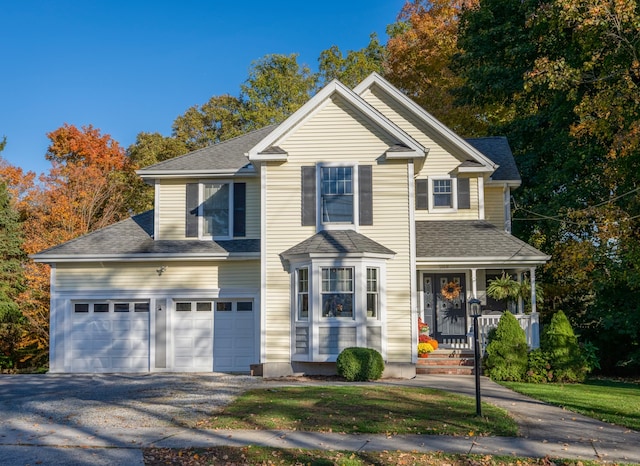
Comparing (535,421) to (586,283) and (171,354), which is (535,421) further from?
(586,283)

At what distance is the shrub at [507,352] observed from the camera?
1620cm

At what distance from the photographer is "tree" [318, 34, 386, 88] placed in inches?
1552

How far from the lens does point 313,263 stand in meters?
16.1

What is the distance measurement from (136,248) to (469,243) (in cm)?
963

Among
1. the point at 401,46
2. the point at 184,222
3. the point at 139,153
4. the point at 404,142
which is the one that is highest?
the point at 401,46

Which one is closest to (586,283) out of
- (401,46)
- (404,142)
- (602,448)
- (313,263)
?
(404,142)

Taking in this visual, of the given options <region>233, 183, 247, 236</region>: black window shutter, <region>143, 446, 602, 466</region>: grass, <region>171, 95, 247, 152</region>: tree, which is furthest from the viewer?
<region>171, 95, 247, 152</region>: tree

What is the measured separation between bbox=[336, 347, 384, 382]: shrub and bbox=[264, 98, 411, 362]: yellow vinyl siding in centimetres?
169

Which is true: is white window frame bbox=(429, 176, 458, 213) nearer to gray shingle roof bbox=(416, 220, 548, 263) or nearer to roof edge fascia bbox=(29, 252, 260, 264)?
gray shingle roof bbox=(416, 220, 548, 263)

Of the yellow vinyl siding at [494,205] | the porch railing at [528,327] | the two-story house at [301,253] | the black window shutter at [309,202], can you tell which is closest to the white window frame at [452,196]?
the two-story house at [301,253]

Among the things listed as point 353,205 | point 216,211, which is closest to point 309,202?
point 353,205

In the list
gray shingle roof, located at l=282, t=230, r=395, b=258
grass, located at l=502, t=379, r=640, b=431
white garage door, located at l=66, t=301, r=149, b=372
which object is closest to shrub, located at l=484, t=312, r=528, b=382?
grass, located at l=502, t=379, r=640, b=431

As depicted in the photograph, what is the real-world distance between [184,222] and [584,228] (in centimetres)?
1394

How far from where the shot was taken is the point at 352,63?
40469 mm
